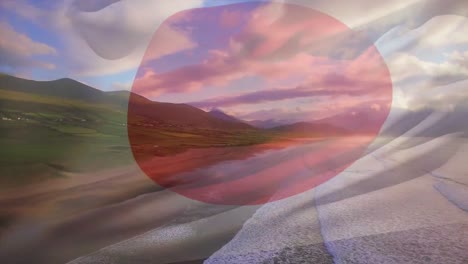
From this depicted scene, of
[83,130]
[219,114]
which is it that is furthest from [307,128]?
[83,130]

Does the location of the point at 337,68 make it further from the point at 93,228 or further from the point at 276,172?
the point at 93,228

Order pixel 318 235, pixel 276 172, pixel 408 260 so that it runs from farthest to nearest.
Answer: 1. pixel 276 172
2. pixel 318 235
3. pixel 408 260

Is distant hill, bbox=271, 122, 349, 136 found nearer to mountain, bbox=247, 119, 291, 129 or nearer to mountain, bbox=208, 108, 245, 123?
mountain, bbox=247, 119, 291, 129

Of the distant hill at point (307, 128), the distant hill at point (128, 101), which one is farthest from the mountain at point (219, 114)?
the distant hill at point (307, 128)

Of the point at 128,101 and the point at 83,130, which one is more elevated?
the point at 128,101

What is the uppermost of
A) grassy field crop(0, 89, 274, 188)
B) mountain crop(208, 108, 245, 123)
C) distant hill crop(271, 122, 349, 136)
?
mountain crop(208, 108, 245, 123)

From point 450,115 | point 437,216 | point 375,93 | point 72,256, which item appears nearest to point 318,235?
point 437,216

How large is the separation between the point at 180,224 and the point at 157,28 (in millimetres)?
671

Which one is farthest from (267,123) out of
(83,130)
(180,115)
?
(83,130)

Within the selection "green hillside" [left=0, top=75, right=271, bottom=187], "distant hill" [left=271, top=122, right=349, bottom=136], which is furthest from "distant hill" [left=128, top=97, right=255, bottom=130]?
"distant hill" [left=271, top=122, right=349, bottom=136]

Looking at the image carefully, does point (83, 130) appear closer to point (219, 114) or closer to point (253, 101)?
point (219, 114)

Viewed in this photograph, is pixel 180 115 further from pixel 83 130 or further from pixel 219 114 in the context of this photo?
pixel 83 130

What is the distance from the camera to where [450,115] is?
135 cm

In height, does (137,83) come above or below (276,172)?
above
